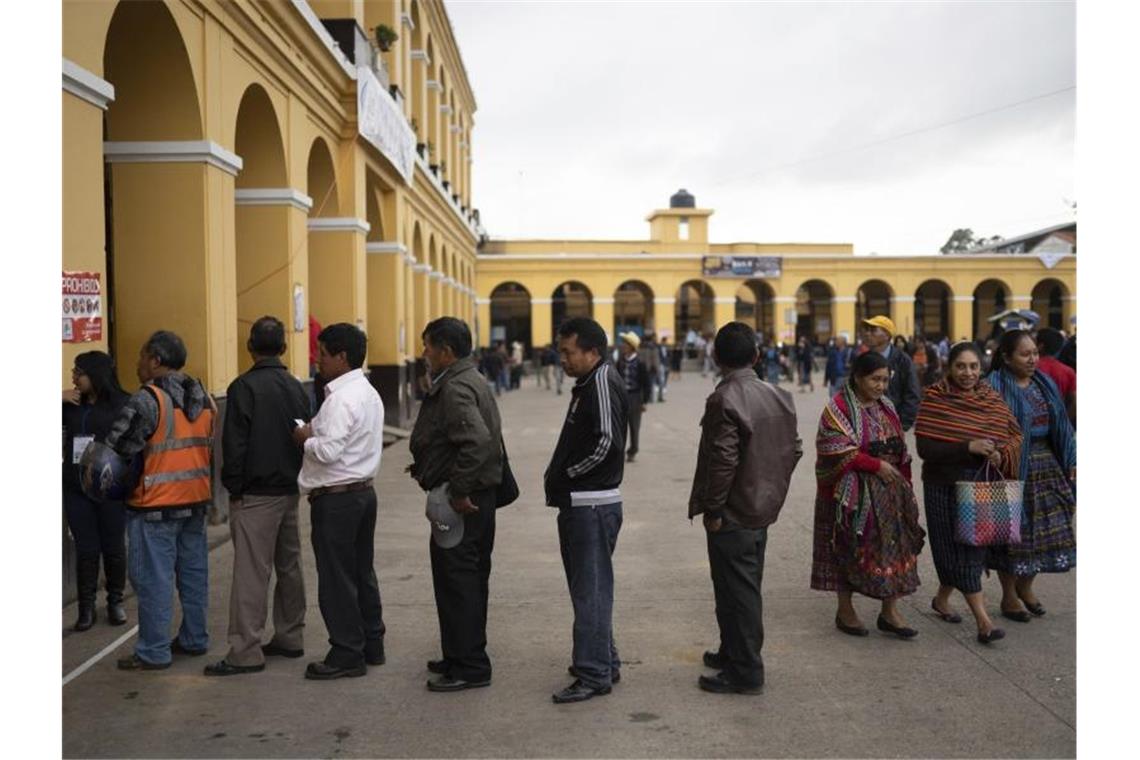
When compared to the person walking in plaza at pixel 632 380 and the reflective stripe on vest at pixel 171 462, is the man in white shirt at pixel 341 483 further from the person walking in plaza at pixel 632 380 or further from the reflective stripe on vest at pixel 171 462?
the person walking in plaza at pixel 632 380

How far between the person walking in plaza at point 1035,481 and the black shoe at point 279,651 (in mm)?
3755

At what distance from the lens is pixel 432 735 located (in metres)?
4.21

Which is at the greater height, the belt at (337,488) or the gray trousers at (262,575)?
the belt at (337,488)

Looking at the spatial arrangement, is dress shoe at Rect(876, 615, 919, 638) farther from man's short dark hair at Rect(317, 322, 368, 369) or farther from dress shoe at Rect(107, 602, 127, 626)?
dress shoe at Rect(107, 602, 127, 626)

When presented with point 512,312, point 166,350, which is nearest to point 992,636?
point 166,350

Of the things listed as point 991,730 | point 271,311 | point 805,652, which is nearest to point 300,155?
point 271,311

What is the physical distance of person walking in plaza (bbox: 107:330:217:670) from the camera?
506 cm

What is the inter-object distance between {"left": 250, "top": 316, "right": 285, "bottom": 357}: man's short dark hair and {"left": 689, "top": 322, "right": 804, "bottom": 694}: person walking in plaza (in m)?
2.17

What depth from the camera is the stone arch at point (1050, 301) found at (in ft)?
155

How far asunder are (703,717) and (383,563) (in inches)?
136

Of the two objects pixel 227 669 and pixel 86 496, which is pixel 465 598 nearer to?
pixel 227 669

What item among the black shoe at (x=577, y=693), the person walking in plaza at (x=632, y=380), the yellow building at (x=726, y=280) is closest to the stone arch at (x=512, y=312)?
the yellow building at (x=726, y=280)

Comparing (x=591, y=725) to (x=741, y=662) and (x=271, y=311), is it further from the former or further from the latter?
(x=271, y=311)

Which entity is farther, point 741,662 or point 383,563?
point 383,563
